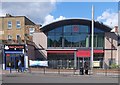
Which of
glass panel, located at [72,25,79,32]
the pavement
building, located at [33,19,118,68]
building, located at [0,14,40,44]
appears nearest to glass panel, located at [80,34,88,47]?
building, located at [33,19,118,68]

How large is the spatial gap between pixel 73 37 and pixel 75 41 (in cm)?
84

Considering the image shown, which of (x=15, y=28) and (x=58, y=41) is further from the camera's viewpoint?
(x=15, y=28)

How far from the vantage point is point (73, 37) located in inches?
2462

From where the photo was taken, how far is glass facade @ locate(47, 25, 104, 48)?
62344mm

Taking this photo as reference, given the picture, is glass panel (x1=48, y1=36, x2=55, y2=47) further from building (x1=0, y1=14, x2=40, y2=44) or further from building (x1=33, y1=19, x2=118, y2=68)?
building (x1=0, y1=14, x2=40, y2=44)

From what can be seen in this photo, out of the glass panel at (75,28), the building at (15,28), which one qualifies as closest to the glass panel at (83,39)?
the glass panel at (75,28)

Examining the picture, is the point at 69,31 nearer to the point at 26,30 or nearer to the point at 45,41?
the point at 45,41

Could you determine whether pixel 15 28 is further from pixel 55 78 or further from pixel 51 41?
pixel 55 78

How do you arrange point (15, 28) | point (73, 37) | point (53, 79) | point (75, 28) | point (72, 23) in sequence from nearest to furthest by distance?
point (53, 79) → point (72, 23) → point (75, 28) → point (73, 37) → point (15, 28)

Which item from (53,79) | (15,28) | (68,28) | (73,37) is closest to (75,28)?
(68,28)

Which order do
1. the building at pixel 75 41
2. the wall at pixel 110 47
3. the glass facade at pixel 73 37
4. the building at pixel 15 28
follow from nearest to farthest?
the building at pixel 75 41, the glass facade at pixel 73 37, the wall at pixel 110 47, the building at pixel 15 28

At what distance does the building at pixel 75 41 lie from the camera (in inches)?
2438

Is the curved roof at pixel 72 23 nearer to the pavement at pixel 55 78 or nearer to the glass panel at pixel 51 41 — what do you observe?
the glass panel at pixel 51 41

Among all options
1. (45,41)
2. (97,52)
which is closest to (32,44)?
(45,41)
